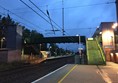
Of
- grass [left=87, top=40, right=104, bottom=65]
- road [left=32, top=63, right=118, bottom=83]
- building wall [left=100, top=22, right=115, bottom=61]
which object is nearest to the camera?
road [left=32, top=63, right=118, bottom=83]

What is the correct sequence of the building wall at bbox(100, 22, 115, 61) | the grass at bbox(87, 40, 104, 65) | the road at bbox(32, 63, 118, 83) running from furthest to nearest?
the building wall at bbox(100, 22, 115, 61) → the grass at bbox(87, 40, 104, 65) → the road at bbox(32, 63, 118, 83)

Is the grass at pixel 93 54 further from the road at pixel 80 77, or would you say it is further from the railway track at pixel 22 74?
the road at pixel 80 77

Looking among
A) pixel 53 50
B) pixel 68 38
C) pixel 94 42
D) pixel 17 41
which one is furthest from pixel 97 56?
pixel 53 50

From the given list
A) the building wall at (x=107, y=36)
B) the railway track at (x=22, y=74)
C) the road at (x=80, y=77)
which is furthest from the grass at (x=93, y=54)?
the road at (x=80, y=77)

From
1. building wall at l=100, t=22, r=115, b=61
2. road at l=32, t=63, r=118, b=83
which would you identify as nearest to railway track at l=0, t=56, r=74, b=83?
road at l=32, t=63, r=118, b=83

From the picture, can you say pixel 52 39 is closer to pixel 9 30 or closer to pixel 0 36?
pixel 0 36

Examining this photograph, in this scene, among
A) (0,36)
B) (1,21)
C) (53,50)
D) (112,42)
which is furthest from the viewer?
(53,50)

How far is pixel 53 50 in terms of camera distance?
546 ft

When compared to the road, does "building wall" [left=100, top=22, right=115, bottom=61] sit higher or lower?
higher

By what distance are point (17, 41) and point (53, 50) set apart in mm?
95075

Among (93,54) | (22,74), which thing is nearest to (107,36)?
(93,54)

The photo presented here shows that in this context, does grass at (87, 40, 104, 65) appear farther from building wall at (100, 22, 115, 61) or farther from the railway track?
the railway track

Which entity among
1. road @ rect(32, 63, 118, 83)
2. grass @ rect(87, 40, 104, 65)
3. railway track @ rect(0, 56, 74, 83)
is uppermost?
grass @ rect(87, 40, 104, 65)

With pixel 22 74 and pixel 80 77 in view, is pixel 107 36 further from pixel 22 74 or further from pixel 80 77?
pixel 80 77
